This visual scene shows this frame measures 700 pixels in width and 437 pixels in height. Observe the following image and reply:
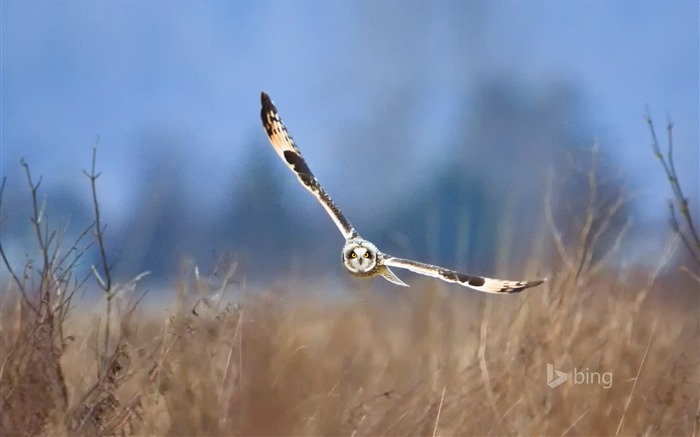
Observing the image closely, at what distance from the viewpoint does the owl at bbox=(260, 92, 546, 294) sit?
2150mm

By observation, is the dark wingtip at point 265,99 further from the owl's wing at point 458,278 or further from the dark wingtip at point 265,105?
the owl's wing at point 458,278

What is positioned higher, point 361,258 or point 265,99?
point 265,99

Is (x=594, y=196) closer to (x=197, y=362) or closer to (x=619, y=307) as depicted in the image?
(x=619, y=307)

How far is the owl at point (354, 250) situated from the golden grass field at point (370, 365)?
51cm

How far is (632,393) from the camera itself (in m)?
2.71

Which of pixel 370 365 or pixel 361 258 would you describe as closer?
pixel 361 258

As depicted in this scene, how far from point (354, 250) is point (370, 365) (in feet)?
2.64

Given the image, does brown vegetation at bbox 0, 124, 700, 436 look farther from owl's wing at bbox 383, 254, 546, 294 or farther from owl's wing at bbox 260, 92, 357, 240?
owl's wing at bbox 383, 254, 546, 294

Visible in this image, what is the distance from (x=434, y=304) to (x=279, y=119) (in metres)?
0.95

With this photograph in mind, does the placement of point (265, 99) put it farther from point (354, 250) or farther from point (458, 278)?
point (458, 278)

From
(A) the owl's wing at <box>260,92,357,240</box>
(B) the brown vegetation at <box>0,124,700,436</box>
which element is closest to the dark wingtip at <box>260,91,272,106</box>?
(A) the owl's wing at <box>260,92,357,240</box>

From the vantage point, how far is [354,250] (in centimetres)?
218

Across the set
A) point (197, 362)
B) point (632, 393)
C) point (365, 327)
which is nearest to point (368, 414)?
point (365, 327)

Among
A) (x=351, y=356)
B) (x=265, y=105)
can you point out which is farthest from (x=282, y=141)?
(x=351, y=356)
